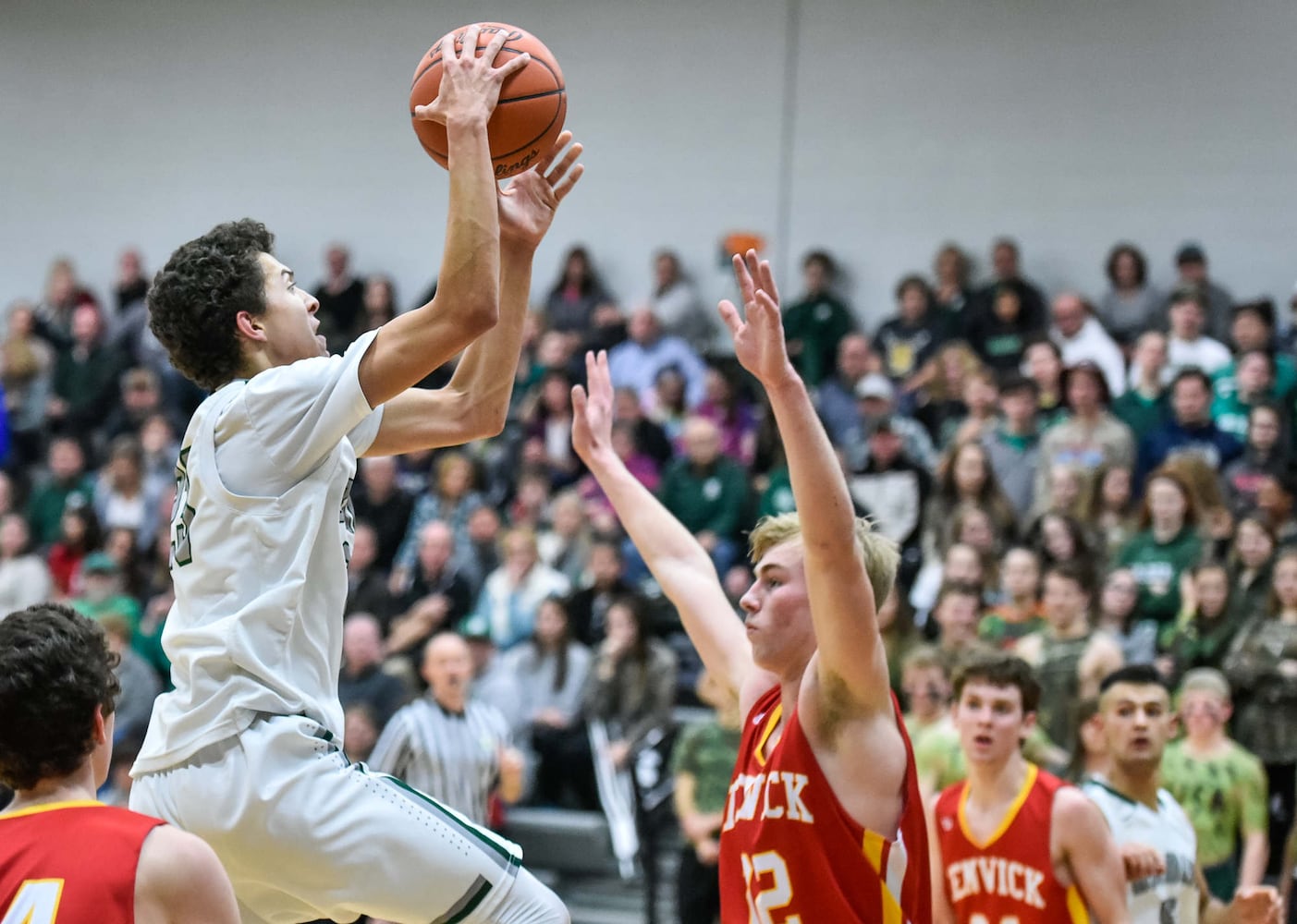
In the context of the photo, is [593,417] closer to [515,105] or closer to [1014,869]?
[515,105]

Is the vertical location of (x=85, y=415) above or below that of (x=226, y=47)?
below

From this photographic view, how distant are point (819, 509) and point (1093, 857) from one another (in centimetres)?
213

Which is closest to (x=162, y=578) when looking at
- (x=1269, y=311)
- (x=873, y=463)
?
(x=873, y=463)

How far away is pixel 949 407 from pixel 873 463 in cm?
98

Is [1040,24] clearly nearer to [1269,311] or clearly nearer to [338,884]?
[1269,311]

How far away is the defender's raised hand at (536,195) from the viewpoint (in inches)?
143

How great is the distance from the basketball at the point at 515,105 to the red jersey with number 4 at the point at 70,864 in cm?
162

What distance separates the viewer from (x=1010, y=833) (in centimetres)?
476

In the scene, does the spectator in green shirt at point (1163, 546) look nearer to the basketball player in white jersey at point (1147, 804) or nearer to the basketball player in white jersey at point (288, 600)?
the basketball player in white jersey at point (1147, 804)

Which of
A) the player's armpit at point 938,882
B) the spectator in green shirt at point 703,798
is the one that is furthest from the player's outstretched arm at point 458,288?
the spectator in green shirt at point 703,798

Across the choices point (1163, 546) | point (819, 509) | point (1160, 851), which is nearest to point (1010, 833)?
point (1160, 851)

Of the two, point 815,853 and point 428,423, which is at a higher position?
point 428,423

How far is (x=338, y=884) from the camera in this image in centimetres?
301

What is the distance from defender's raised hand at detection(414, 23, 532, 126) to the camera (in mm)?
3246
